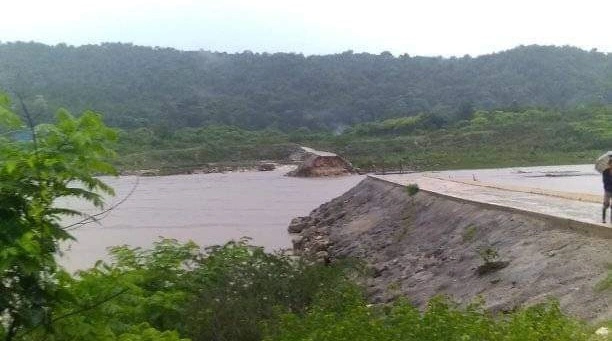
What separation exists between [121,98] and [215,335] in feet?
419

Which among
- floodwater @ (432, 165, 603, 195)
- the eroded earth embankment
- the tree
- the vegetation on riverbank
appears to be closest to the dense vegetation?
the tree

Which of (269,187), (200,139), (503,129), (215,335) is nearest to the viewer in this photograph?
(215,335)

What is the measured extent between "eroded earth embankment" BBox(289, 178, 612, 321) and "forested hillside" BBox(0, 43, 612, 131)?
8486 centimetres

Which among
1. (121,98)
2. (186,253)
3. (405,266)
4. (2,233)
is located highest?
(121,98)

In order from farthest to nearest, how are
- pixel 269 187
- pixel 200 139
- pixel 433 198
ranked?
pixel 200 139, pixel 269 187, pixel 433 198

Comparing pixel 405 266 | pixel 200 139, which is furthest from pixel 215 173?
pixel 405 266

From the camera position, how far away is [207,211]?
4034 centimetres

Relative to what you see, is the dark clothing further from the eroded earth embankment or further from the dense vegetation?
the dense vegetation

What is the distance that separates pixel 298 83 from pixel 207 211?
11499 cm

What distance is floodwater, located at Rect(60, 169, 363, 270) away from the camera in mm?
29688

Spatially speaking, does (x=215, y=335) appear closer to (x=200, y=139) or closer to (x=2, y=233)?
(x=2, y=233)

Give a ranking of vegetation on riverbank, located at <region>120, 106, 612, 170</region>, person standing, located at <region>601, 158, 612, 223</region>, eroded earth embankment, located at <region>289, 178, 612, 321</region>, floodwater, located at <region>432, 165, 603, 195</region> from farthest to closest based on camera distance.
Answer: vegetation on riverbank, located at <region>120, 106, 612, 170</region> < floodwater, located at <region>432, 165, 603, 195</region> < person standing, located at <region>601, 158, 612, 223</region> < eroded earth embankment, located at <region>289, 178, 612, 321</region>

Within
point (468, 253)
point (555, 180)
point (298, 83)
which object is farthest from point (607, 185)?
point (298, 83)

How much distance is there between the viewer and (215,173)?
7381 centimetres
